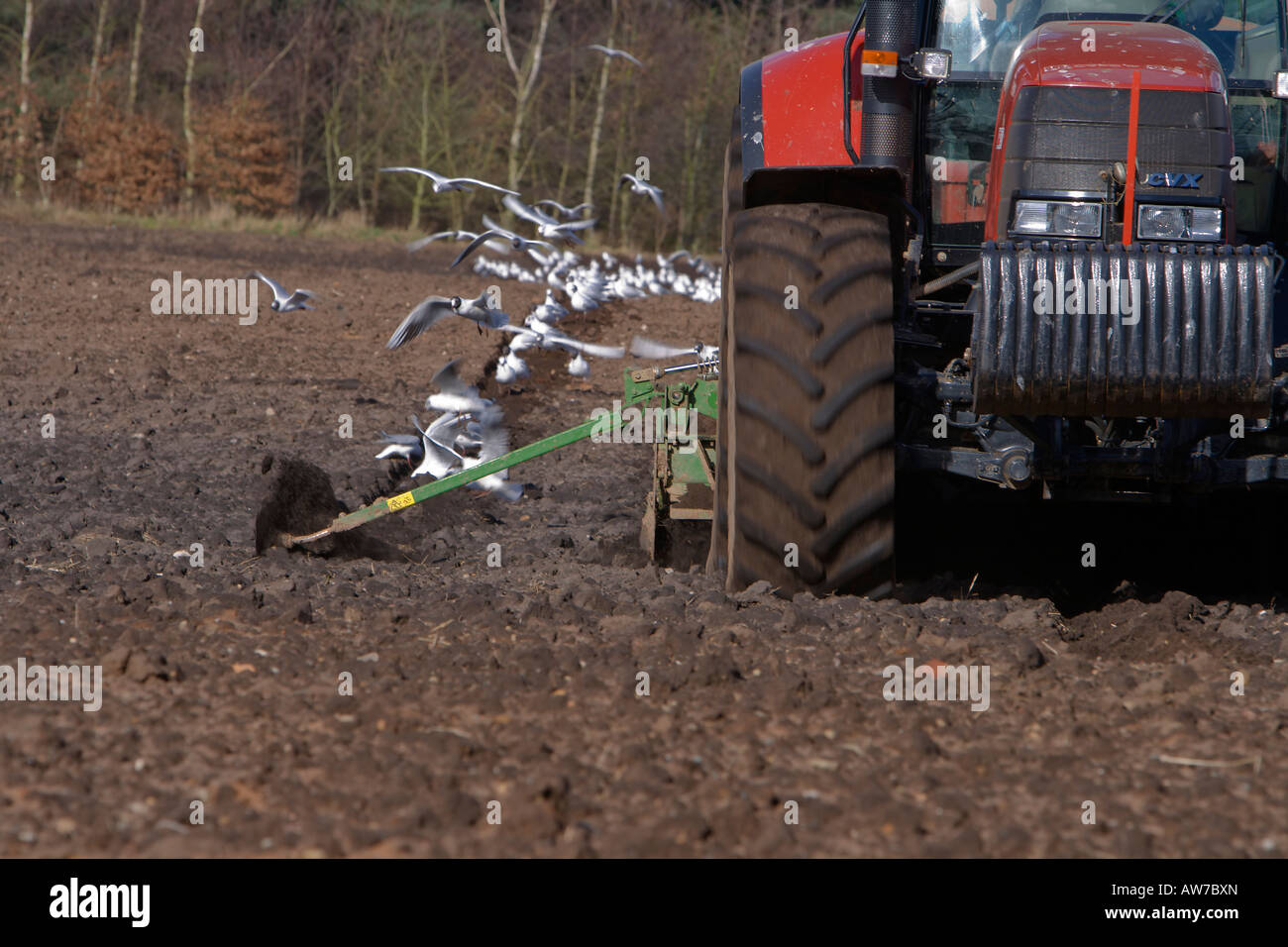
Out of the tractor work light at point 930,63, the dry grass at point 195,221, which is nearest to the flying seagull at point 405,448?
the tractor work light at point 930,63

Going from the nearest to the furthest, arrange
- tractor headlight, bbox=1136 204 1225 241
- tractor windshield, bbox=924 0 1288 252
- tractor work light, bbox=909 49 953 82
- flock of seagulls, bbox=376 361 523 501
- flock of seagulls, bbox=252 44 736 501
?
tractor headlight, bbox=1136 204 1225 241
tractor work light, bbox=909 49 953 82
tractor windshield, bbox=924 0 1288 252
flock of seagulls, bbox=376 361 523 501
flock of seagulls, bbox=252 44 736 501

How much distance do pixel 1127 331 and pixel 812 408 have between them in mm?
906

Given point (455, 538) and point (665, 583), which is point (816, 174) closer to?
point (665, 583)

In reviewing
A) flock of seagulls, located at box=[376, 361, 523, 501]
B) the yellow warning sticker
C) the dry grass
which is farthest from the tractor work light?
the dry grass

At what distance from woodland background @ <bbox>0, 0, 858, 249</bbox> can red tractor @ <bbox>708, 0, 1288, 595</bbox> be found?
2489 centimetres

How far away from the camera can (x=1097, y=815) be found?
3057 millimetres

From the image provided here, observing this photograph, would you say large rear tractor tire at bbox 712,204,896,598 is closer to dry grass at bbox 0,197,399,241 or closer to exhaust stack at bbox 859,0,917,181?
exhaust stack at bbox 859,0,917,181

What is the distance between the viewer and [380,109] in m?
31.9

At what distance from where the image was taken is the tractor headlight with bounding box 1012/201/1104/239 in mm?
4324

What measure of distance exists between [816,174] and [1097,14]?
3.76ft

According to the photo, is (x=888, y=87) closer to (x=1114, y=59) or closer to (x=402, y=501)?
(x=1114, y=59)

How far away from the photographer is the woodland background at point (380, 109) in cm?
3123

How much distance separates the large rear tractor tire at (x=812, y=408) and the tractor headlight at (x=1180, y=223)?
30.1 inches
